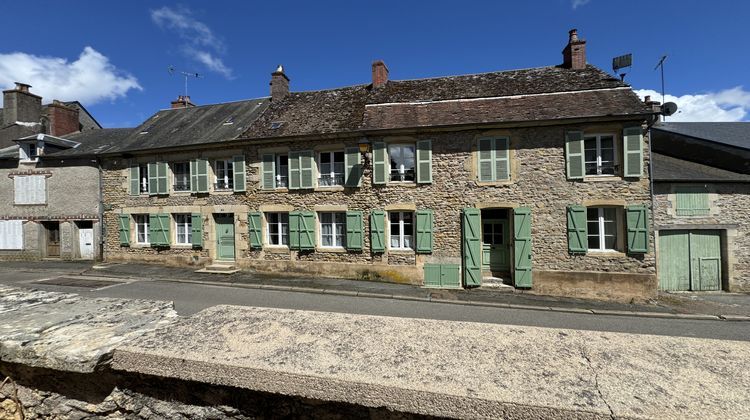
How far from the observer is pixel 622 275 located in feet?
32.8

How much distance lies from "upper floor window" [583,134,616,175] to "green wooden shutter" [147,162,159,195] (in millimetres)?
16865

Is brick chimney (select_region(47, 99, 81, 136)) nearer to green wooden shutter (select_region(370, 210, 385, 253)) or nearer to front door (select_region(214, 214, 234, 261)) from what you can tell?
front door (select_region(214, 214, 234, 261))

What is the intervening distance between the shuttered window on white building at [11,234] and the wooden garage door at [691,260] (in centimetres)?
2784

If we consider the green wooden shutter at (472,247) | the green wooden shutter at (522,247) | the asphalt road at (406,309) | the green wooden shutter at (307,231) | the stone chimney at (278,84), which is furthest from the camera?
the stone chimney at (278,84)

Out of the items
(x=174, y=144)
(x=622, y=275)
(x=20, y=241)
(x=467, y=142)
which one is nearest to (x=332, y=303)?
(x=467, y=142)

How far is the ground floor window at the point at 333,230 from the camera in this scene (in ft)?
40.4

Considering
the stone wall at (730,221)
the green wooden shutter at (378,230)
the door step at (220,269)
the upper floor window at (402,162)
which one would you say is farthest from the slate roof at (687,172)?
the door step at (220,269)

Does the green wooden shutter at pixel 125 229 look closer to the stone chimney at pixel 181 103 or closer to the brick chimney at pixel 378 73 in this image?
the stone chimney at pixel 181 103

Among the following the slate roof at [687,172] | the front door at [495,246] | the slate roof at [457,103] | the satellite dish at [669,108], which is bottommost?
the front door at [495,246]

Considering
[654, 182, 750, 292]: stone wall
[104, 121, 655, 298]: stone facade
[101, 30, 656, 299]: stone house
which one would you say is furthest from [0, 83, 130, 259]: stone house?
[654, 182, 750, 292]: stone wall

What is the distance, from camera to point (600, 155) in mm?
10492

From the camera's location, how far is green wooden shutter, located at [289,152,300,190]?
12.4 meters

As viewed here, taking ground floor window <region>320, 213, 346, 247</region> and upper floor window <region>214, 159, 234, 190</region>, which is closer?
ground floor window <region>320, 213, 346, 247</region>

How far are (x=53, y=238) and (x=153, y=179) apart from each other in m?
6.77
